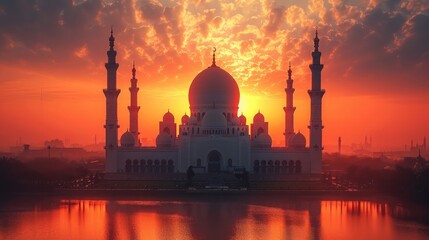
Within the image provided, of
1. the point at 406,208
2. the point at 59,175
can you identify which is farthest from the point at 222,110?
the point at 406,208

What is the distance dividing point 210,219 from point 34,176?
16080 millimetres

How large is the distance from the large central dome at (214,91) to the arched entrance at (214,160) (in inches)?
144

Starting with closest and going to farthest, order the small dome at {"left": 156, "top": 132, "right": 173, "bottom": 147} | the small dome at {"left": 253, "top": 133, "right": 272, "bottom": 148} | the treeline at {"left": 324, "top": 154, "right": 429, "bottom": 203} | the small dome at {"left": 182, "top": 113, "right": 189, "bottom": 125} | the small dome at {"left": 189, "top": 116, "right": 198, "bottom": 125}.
Result: the treeline at {"left": 324, "top": 154, "right": 429, "bottom": 203}, the small dome at {"left": 189, "top": 116, "right": 198, "bottom": 125}, the small dome at {"left": 156, "top": 132, "right": 173, "bottom": 147}, the small dome at {"left": 253, "top": 133, "right": 272, "bottom": 148}, the small dome at {"left": 182, "top": 113, "right": 189, "bottom": 125}

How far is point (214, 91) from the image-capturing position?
160 feet

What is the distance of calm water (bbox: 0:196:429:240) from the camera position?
2509 cm

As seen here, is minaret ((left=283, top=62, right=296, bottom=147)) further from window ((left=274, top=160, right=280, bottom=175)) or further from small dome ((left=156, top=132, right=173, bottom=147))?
small dome ((left=156, top=132, right=173, bottom=147))

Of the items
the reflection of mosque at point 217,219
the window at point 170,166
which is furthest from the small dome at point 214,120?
the reflection of mosque at point 217,219

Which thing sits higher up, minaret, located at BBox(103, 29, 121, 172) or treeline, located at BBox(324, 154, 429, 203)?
minaret, located at BBox(103, 29, 121, 172)

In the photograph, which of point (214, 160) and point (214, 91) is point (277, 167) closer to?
point (214, 160)

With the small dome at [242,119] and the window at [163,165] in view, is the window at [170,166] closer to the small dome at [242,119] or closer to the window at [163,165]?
the window at [163,165]

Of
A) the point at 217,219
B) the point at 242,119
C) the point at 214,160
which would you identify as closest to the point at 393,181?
the point at 214,160

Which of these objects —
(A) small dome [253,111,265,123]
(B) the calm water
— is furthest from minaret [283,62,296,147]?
(B) the calm water

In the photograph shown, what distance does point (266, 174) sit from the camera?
147ft

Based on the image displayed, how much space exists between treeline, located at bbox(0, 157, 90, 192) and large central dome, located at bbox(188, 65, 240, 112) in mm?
8703
